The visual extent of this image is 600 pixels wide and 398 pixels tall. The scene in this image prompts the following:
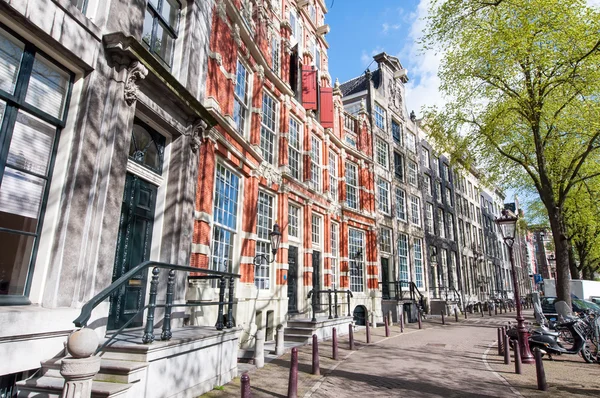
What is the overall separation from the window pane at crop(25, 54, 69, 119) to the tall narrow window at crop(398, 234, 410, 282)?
19435mm

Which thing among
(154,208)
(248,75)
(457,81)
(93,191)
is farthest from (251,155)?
(457,81)

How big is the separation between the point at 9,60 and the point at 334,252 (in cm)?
1414

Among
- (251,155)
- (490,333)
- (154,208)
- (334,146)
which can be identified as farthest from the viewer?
(334,146)

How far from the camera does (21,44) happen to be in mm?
4496

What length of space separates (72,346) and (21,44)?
3.90m

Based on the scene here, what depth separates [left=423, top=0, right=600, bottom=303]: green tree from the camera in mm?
13648

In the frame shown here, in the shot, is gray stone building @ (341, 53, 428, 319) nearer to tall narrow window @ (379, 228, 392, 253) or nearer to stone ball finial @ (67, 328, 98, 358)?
tall narrow window @ (379, 228, 392, 253)

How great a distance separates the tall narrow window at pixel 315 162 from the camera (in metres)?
15.7

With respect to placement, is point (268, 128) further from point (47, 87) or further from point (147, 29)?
point (47, 87)

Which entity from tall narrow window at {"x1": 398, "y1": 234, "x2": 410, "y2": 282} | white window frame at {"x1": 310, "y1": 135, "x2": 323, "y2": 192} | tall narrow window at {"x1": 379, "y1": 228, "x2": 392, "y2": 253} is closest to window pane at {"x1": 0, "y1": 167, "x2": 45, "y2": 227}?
white window frame at {"x1": 310, "y1": 135, "x2": 323, "y2": 192}

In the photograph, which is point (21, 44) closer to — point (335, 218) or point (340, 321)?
point (340, 321)

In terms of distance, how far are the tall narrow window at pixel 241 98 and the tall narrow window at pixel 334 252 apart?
7.51 m

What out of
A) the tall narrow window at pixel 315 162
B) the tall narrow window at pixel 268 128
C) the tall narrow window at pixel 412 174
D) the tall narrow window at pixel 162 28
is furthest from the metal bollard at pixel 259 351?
the tall narrow window at pixel 412 174

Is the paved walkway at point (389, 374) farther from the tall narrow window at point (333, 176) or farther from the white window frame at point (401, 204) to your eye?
the white window frame at point (401, 204)
